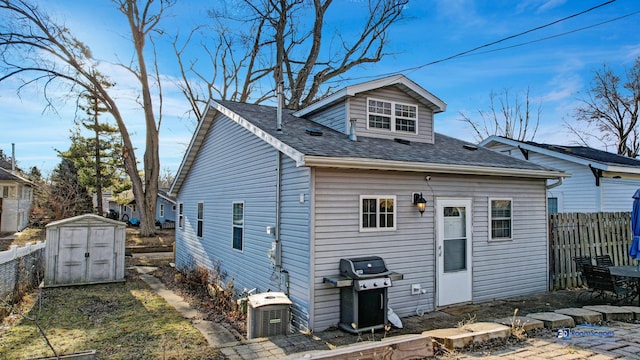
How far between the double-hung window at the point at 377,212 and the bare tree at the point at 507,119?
Result: 25.0m

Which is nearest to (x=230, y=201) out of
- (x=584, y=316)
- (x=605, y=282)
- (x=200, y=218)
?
(x=200, y=218)

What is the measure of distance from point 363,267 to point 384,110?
400 cm

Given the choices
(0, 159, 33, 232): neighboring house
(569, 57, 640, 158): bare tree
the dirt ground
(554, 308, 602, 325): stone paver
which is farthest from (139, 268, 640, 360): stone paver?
(569, 57, 640, 158): bare tree

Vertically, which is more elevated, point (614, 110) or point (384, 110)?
point (614, 110)

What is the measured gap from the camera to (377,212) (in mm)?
6703

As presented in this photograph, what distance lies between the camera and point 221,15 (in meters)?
23.0

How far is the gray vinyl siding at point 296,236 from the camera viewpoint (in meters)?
6.15

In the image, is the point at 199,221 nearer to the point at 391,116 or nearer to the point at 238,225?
the point at 238,225

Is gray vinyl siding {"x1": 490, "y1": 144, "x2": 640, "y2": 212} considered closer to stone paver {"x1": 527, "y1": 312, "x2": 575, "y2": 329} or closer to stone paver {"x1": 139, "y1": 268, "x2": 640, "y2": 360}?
stone paver {"x1": 139, "y1": 268, "x2": 640, "y2": 360}

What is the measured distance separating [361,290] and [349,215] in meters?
1.23

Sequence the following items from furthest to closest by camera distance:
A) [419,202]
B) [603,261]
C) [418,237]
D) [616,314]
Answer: [603,261] → [418,237] → [419,202] → [616,314]

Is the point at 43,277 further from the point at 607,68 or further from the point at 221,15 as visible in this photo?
the point at 607,68

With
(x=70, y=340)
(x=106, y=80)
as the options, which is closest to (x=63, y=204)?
(x=106, y=80)

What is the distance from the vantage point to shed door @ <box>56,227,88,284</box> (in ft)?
33.3
